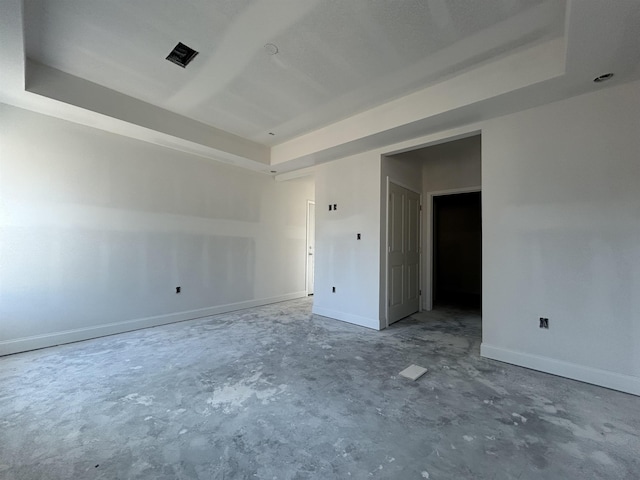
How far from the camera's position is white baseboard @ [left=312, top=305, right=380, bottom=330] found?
12.4ft

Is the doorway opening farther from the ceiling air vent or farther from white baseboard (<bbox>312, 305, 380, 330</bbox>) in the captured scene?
the ceiling air vent

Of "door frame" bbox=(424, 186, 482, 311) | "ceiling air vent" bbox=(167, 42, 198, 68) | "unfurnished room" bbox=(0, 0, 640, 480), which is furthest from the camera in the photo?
"door frame" bbox=(424, 186, 482, 311)

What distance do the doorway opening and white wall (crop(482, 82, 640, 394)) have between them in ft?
11.9

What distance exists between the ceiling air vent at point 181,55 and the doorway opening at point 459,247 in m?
5.61

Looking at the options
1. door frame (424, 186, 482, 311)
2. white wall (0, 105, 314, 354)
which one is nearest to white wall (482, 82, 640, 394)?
door frame (424, 186, 482, 311)

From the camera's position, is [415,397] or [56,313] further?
[56,313]

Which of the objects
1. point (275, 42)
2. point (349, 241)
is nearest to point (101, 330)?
point (349, 241)

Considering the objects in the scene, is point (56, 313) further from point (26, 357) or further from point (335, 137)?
point (335, 137)

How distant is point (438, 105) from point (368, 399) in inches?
112

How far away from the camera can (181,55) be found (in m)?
2.37

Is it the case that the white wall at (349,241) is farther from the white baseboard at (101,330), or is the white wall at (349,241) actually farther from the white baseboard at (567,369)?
the white baseboard at (101,330)

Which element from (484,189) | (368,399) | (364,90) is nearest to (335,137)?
(364,90)

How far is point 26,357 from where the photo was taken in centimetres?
272

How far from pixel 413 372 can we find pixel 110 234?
396cm
